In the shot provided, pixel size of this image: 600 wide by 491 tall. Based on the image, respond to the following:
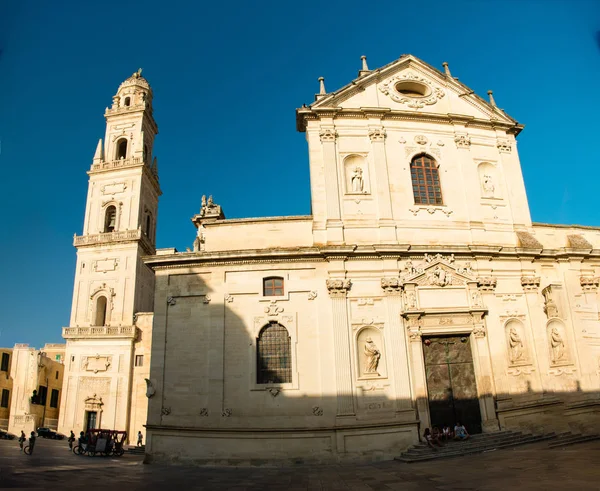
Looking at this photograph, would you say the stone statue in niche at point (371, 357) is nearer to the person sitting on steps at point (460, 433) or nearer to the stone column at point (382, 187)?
the person sitting on steps at point (460, 433)

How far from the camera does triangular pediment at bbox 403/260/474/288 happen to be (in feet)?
64.3

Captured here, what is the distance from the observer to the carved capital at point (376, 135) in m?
22.0

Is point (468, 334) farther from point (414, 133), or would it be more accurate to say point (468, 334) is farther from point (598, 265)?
point (414, 133)

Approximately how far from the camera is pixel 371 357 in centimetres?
1842

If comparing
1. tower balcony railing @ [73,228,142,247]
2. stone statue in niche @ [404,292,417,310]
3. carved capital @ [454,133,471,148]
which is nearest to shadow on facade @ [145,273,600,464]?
stone statue in niche @ [404,292,417,310]

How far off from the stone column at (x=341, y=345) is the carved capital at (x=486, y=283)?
18.5ft

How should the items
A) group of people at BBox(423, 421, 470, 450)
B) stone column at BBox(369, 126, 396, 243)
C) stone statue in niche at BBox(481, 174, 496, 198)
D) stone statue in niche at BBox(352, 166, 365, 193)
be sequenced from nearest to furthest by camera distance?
group of people at BBox(423, 421, 470, 450) → stone column at BBox(369, 126, 396, 243) → stone statue in niche at BBox(352, 166, 365, 193) → stone statue in niche at BBox(481, 174, 496, 198)

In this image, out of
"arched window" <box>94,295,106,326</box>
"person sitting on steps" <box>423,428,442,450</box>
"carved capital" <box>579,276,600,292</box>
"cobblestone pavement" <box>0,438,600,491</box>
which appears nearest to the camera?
"cobblestone pavement" <box>0,438,600,491</box>

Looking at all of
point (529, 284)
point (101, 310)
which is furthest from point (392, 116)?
point (101, 310)

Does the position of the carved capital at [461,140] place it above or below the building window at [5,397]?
above

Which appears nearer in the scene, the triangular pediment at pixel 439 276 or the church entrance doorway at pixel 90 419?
the triangular pediment at pixel 439 276

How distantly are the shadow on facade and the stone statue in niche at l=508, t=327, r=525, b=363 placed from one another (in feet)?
4.43

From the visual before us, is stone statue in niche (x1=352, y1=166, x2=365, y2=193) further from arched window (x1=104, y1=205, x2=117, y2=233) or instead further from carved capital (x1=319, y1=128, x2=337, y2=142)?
arched window (x1=104, y1=205, x2=117, y2=233)

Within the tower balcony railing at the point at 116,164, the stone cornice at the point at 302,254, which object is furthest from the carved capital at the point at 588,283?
the tower balcony railing at the point at 116,164
